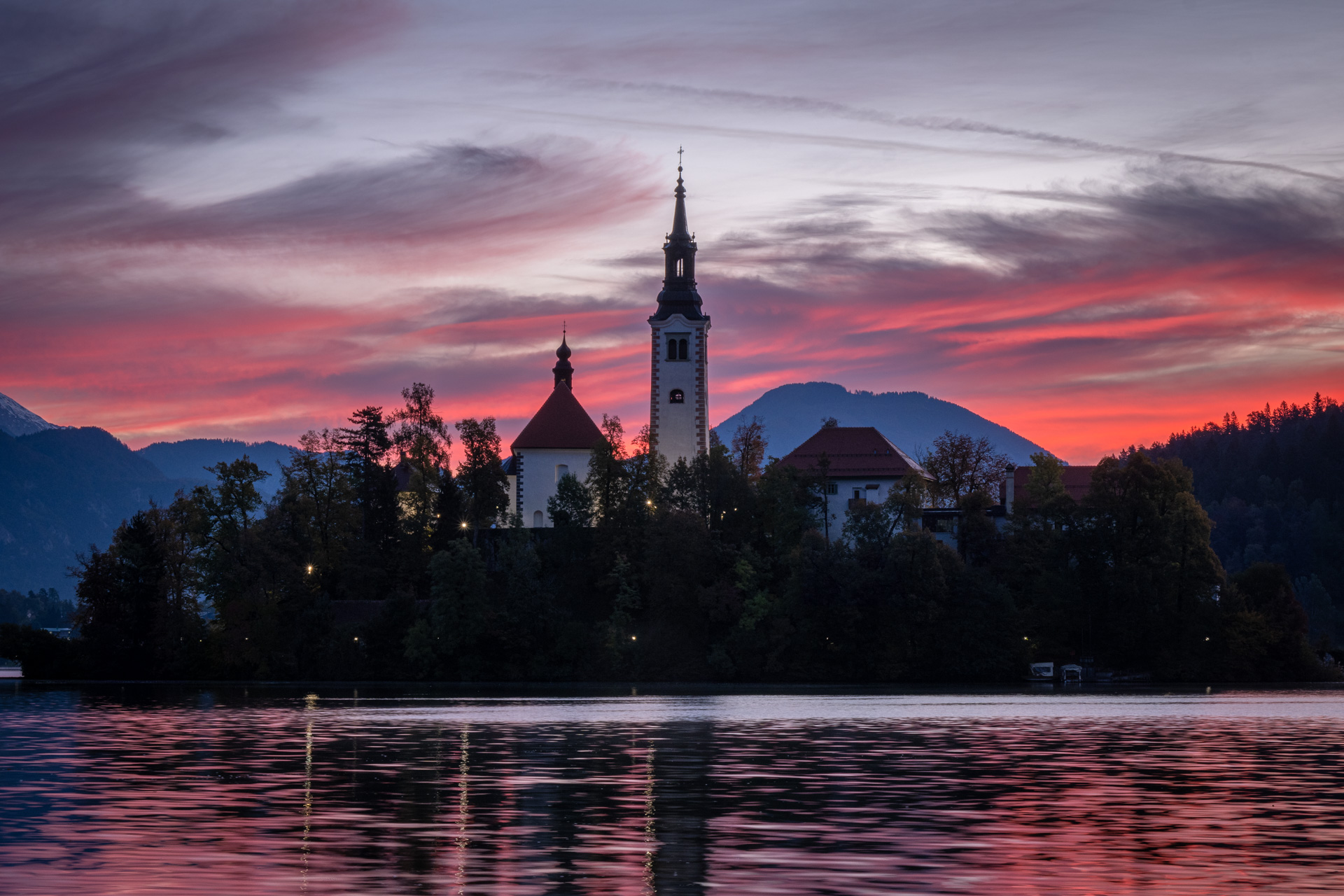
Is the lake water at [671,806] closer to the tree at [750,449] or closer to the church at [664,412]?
the church at [664,412]

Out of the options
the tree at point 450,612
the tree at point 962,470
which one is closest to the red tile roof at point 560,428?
the tree at point 450,612

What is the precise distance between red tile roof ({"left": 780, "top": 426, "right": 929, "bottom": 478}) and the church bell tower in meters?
10.2

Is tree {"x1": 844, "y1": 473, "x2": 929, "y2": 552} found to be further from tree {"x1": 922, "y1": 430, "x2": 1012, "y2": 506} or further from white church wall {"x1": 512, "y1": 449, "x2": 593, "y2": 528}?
white church wall {"x1": 512, "y1": 449, "x2": 593, "y2": 528}

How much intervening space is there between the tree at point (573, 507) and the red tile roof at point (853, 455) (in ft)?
64.9

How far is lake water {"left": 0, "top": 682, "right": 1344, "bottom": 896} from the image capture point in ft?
69.8

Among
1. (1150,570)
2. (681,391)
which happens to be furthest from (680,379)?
(1150,570)

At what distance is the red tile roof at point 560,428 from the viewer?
13512 centimetres

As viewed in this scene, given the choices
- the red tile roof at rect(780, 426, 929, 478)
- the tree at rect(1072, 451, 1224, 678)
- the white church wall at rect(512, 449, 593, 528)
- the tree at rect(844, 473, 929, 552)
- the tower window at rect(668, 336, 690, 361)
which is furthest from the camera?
the white church wall at rect(512, 449, 593, 528)

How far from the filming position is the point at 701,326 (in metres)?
130

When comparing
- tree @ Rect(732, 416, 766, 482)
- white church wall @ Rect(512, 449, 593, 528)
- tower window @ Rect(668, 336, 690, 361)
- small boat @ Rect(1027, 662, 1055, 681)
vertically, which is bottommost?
small boat @ Rect(1027, 662, 1055, 681)

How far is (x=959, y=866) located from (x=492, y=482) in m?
109

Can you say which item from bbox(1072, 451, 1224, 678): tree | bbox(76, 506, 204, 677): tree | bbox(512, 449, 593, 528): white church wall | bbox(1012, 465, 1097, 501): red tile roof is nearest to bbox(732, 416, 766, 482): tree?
bbox(512, 449, 593, 528): white church wall

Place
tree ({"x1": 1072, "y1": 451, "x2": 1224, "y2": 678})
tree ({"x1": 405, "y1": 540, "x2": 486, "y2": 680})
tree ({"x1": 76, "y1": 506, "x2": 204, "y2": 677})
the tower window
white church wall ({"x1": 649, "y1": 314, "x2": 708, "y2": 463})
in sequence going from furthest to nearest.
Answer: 1. the tower window
2. white church wall ({"x1": 649, "y1": 314, "x2": 708, "y2": 463})
3. tree ({"x1": 76, "y1": 506, "x2": 204, "y2": 677})
4. tree ({"x1": 405, "y1": 540, "x2": 486, "y2": 680})
5. tree ({"x1": 1072, "y1": 451, "x2": 1224, "y2": 678})

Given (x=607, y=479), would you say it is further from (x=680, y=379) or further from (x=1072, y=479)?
(x=1072, y=479)
